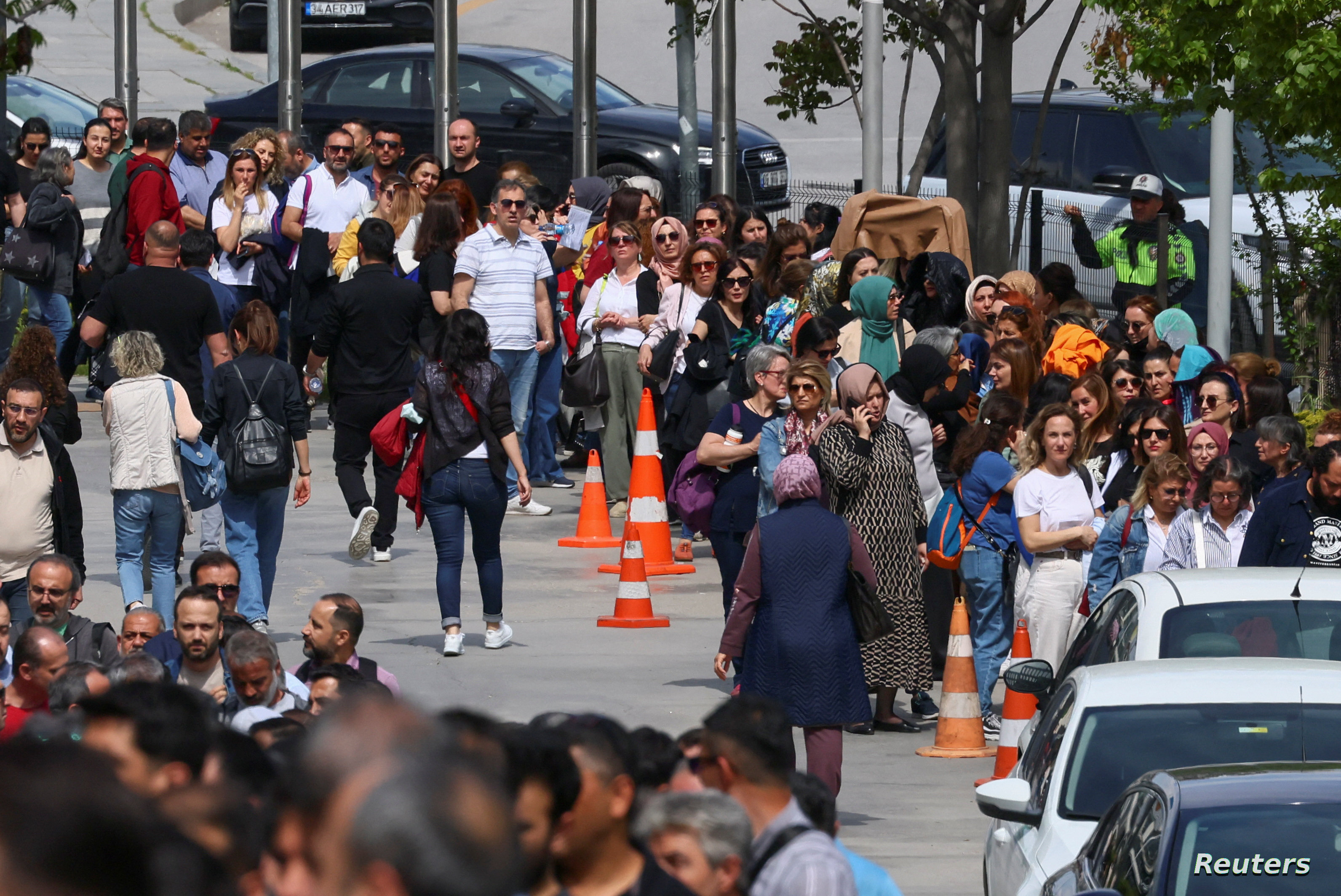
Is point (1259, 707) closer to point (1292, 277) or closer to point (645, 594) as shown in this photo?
point (645, 594)

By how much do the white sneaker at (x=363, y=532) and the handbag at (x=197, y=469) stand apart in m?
1.90

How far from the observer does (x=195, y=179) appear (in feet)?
51.6

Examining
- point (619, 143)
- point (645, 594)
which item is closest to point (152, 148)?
point (645, 594)

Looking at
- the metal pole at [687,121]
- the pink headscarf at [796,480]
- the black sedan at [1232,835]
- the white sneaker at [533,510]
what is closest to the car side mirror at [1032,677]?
the pink headscarf at [796,480]

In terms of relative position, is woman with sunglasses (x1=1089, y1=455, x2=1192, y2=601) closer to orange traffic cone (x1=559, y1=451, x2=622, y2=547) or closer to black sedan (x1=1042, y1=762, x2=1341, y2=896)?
black sedan (x1=1042, y1=762, x2=1341, y2=896)

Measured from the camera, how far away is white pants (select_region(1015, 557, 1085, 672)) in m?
9.75

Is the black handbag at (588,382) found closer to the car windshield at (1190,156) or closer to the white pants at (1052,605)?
the white pants at (1052,605)

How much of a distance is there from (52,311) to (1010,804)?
446 inches

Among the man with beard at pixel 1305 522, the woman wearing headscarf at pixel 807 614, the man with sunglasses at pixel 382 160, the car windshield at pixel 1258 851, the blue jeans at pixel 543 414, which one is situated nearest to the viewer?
Answer: the car windshield at pixel 1258 851

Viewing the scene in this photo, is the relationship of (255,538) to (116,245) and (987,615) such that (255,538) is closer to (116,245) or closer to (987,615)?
(987,615)

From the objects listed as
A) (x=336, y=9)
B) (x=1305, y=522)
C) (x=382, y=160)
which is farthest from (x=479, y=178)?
(x=336, y=9)

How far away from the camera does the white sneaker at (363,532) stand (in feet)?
41.1

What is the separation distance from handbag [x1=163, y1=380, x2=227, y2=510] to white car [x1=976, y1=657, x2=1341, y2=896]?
5.22 m

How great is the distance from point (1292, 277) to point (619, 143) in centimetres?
824
